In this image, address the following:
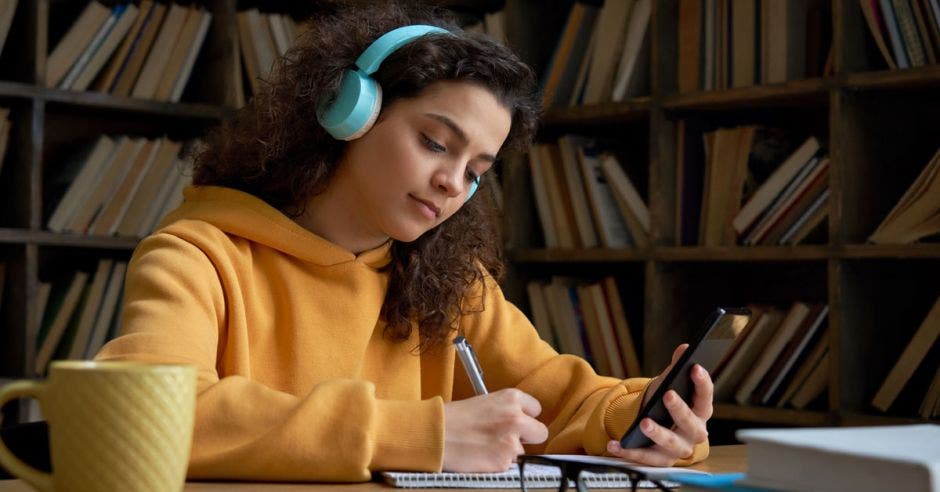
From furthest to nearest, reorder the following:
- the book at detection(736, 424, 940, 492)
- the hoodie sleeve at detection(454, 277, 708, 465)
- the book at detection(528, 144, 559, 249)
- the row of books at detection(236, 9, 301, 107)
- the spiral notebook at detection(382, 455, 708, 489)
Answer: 1. the row of books at detection(236, 9, 301, 107)
2. the book at detection(528, 144, 559, 249)
3. the hoodie sleeve at detection(454, 277, 708, 465)
4. the spiral notebook at detection(382, 455, 708, 489)
5. the book at detection(736, 424, 940, 492)

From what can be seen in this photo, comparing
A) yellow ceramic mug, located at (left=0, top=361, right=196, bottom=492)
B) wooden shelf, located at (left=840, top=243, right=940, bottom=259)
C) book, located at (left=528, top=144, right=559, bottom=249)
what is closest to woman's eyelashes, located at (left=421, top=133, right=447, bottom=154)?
yellow ceramic mug, located at (left=0, top=361, right=196, bottom=492)

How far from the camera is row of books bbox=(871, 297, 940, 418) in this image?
7.68 ft

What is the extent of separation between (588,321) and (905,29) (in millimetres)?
1025

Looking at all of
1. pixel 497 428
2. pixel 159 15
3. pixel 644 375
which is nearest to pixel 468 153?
pixel 497 428

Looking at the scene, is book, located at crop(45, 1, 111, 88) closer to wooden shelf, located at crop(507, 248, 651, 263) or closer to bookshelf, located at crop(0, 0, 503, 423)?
bookshelf, located at crop(0, 0, 503, 423)

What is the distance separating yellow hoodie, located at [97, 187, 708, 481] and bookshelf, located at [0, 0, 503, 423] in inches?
55.9

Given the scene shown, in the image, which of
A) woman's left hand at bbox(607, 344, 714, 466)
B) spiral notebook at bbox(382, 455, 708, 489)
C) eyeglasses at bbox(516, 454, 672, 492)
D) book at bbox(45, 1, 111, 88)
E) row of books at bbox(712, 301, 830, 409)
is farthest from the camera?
book at bbox(45, 1, 111, 88)

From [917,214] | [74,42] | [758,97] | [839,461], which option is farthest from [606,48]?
[839,461]

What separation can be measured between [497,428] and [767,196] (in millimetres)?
1552

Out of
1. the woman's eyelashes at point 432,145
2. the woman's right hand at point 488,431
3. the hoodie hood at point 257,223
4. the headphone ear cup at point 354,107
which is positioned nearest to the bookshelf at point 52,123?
the hoodie hood at point 257,223

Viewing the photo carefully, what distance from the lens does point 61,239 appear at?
2.90 metres

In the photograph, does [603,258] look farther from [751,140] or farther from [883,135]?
[883,135]

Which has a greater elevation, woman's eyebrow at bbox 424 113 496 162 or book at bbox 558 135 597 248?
book at bbox 558 135 597 248

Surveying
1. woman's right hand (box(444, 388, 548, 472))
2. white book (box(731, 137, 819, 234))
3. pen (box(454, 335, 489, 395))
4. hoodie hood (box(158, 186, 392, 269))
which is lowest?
woman's right hand (box(444, 388, 548, 472))
